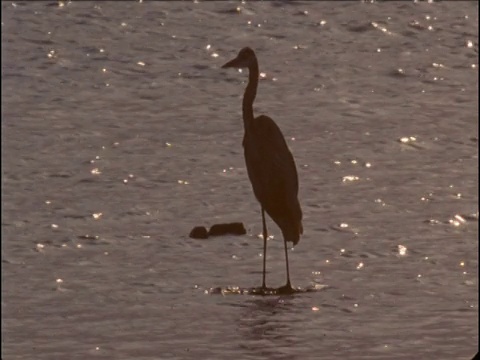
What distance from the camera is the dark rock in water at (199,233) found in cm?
1702

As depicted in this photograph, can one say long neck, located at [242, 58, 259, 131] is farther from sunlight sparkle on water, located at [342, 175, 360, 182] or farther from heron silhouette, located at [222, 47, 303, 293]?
sunlight sparkle on water, located at [342, 175, 360, 182]

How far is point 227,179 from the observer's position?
1939 cm

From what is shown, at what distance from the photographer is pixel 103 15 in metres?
29.9

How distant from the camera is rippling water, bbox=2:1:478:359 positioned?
13.5m

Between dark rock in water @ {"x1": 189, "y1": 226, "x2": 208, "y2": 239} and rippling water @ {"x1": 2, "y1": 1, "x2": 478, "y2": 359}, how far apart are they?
117 mm

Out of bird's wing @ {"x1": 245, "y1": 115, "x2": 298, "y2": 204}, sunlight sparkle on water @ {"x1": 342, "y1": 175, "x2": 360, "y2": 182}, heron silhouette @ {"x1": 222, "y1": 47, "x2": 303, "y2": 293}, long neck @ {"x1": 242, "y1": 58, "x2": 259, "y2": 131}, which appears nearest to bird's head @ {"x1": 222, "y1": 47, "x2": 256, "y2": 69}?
long neck @ {"x1": 242, "y1": 58, "x2": 259, "y2": 131}

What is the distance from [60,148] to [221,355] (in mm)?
8954

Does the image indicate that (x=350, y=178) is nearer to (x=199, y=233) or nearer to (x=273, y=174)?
(x=199, y=233)

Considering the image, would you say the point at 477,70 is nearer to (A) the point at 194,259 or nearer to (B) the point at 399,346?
(A) the point at 194,259

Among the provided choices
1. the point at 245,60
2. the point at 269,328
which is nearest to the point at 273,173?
the point at 245,60

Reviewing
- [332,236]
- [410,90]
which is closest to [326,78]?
[410,90]

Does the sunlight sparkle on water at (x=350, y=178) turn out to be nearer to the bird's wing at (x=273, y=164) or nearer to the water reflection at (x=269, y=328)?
the bird's wing at (x=273, y=164)

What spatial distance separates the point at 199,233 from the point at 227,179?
2416 millimetres

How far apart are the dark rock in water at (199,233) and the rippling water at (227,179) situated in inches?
4.6
